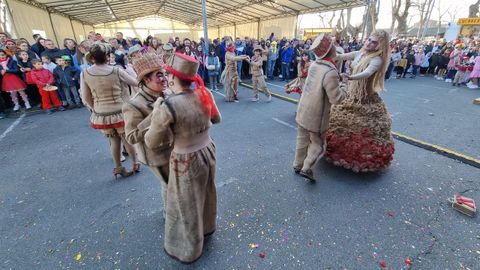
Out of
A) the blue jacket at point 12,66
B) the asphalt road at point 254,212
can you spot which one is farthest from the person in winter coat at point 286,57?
the blue jacket at point 12,66

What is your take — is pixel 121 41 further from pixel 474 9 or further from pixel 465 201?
pixel 474 9

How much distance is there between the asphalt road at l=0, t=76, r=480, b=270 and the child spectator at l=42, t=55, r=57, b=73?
2.99 meters

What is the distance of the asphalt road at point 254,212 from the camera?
2.20 meters

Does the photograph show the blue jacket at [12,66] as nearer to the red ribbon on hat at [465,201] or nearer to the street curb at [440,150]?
the street curb at [440,150]

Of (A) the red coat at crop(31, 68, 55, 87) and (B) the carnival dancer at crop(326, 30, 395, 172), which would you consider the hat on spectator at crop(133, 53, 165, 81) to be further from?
(A) the red coat at crop(31, 68, 55, 87)

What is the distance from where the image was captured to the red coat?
6391mm

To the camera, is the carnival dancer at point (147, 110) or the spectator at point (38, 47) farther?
the spectator at point (38, 47)

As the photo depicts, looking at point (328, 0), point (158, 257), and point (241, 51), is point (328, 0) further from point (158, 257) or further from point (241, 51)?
point (158, 257)

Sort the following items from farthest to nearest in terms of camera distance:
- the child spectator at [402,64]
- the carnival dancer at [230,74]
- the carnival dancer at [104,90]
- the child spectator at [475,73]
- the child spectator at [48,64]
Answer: the child spectator at [402,64] → the child spectator at [475,73] → the carnival dancer at [230,74] → the child spectator at [48,64] → the carnival dancer at [104,90]

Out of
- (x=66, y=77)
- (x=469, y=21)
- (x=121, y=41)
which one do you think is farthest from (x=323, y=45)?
(x=469, y=21)

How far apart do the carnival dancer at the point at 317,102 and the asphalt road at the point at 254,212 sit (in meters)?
0.43

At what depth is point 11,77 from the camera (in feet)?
21.2

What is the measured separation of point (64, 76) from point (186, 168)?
7.12m

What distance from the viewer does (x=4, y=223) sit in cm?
269
